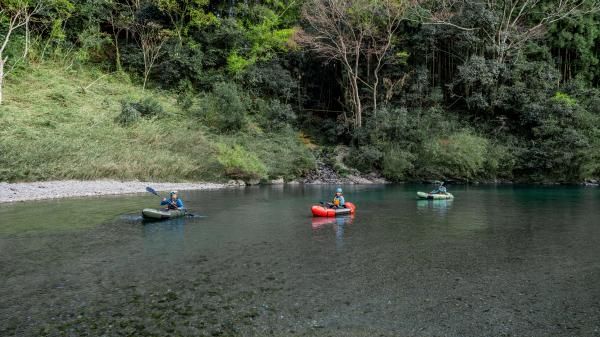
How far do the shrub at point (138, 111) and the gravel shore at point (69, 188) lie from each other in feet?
17.0

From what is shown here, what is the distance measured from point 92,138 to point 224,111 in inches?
391

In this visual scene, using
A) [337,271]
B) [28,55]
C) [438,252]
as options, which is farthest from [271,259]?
[28,55]

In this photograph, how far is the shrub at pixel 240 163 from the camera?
2819 centimetres

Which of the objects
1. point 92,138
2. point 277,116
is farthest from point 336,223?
point 277,116

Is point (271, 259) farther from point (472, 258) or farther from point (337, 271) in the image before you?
point (472, 258)

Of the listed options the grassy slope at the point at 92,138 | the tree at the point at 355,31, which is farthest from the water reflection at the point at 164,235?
the tree at the point at 355,31

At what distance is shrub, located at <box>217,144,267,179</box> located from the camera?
28.2 m

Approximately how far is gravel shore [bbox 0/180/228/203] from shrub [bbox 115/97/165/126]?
5.19 m

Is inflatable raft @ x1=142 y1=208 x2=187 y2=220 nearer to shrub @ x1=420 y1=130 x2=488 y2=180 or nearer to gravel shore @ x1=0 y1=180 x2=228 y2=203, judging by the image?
gravel shore @ x1=0 y1=180 x2=228 y2=203

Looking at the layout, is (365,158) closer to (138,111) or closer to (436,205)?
(436,205)

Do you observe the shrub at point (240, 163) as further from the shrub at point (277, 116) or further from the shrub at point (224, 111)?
the shrub at point (277, 116)

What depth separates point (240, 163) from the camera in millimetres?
28219

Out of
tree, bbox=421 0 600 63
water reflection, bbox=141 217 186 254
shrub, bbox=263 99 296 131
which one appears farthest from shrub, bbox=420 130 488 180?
water reflection, bbox=141 217 186 254

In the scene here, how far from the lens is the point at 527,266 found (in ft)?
32.6
